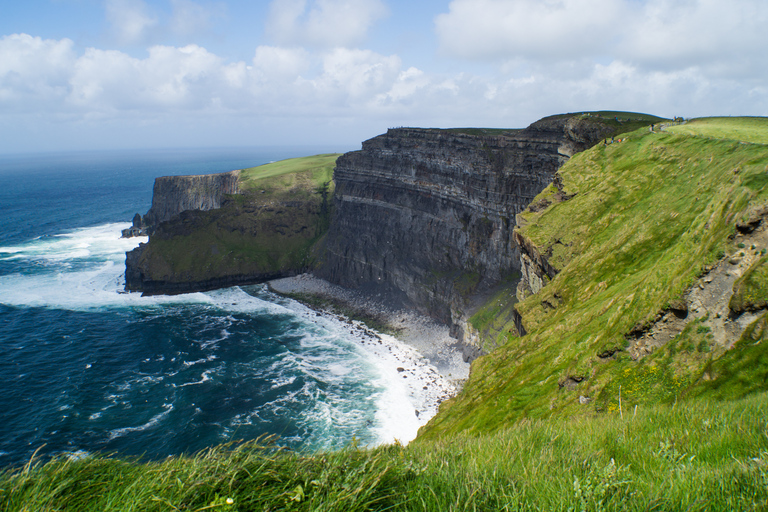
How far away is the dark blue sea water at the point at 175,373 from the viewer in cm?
4559

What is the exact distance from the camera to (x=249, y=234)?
346ft

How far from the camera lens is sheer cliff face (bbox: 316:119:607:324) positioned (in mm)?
67000

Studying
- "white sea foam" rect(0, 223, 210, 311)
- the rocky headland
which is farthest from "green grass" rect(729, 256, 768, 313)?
"white sea foam" rect(0, 223, 210, 311)

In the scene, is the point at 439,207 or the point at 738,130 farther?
the point at 439,207

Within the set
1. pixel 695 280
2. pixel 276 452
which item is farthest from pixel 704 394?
pixel 276 452

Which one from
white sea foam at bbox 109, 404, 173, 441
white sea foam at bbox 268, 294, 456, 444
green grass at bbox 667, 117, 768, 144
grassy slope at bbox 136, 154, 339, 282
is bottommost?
white sea foam at bbox 268, 294, 456, 444

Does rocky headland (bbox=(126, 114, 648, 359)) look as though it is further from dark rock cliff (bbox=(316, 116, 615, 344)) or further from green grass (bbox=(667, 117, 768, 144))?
green grass (bbox=(667, 117, 768, 144))

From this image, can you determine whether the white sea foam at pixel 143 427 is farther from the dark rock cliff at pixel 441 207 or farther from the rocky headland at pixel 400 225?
the dark rock cliff at pixel 441 207

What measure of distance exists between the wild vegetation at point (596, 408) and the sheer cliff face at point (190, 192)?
106 m

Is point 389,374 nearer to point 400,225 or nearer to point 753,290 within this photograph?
point 400,225

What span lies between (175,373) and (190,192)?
84531mm

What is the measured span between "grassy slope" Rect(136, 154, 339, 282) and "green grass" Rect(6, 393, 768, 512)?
95432 mm

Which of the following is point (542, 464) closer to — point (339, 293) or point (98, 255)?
point (339, 293)

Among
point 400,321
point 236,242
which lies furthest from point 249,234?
point 400,321
